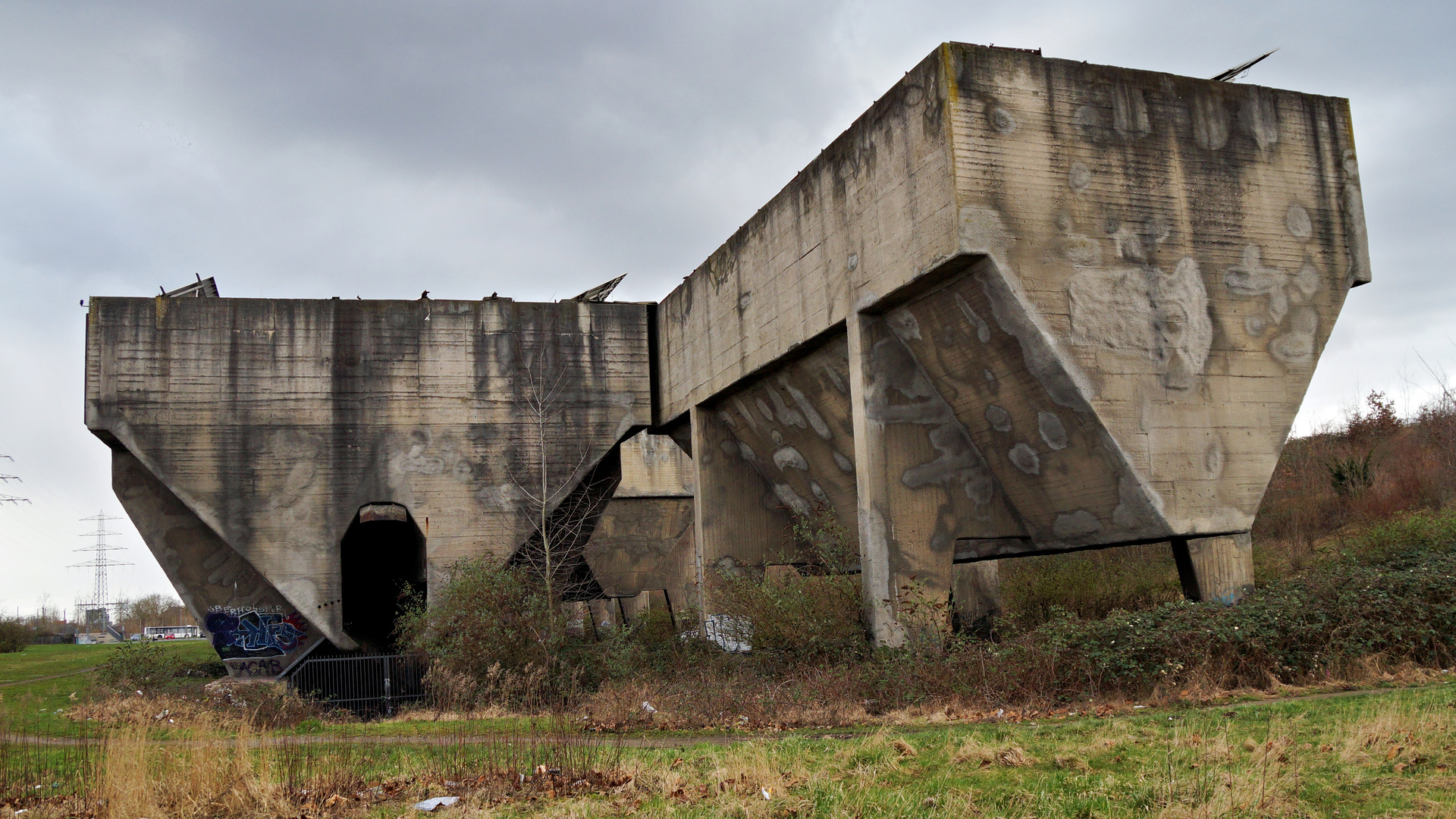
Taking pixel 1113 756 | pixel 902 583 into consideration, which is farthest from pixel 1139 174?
pixel 1113 756

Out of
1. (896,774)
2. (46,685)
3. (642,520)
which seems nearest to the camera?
(896,774)

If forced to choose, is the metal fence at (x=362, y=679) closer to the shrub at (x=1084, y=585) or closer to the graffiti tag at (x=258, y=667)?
the graffiti tag at (x=258, y=667)

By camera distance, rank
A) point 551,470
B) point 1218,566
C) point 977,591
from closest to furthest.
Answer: point 1218,566 → point 551,470 → point 977,591

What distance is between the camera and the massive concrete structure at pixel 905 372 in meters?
13.8

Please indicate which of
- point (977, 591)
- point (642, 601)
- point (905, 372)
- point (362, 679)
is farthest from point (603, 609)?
point (905, 372)

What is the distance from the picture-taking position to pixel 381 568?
29359 mm

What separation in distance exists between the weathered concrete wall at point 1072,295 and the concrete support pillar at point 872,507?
0.03 m

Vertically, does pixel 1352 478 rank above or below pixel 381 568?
Result: above

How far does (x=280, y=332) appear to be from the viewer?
22.6 m

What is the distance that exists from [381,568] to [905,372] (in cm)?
1841

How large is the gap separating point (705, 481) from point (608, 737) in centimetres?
1053

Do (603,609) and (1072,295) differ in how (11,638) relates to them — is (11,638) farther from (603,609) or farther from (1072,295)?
(1072,295)

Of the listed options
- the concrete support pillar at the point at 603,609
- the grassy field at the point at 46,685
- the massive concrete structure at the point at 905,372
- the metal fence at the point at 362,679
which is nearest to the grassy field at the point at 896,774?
the grassy field at the point at 46,685

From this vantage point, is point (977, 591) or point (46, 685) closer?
point (977, 591)
